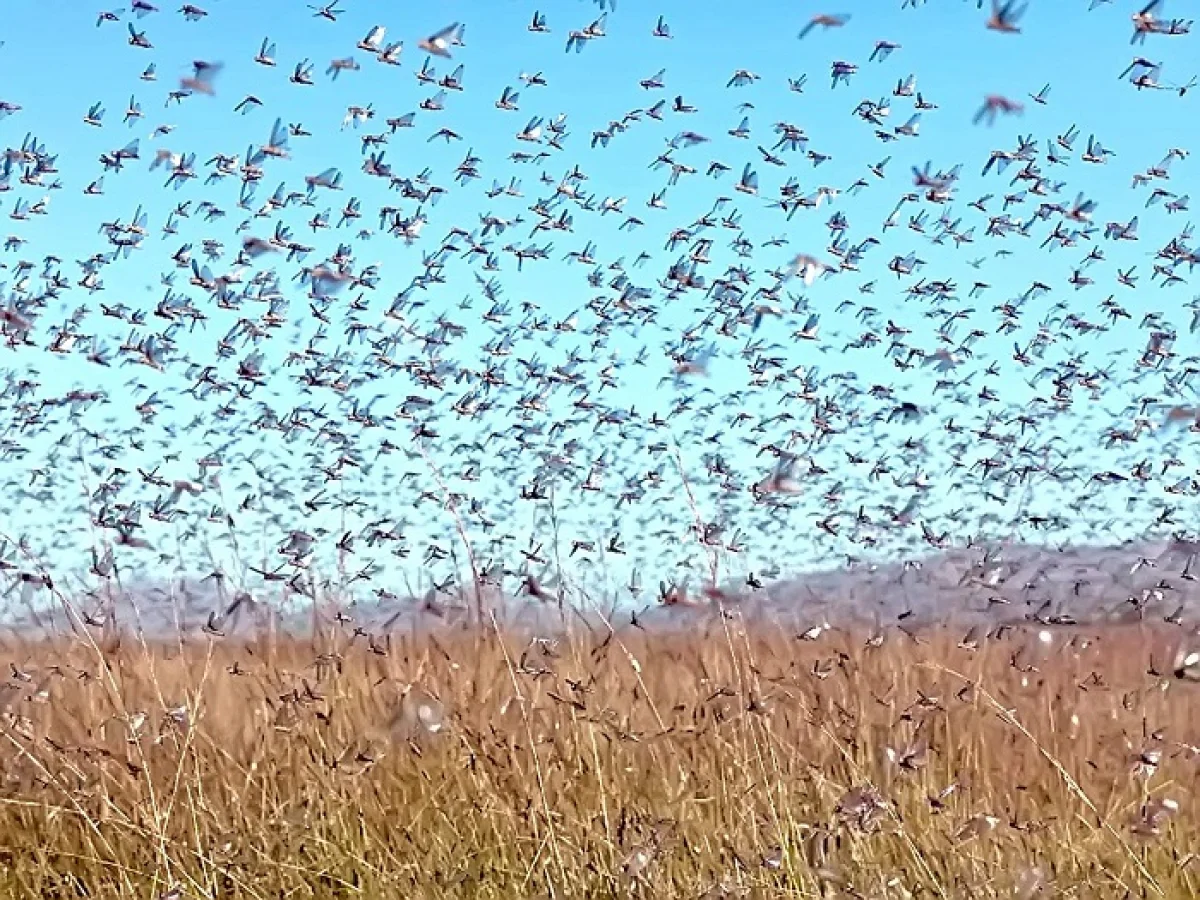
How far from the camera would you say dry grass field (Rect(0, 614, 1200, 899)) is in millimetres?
3670

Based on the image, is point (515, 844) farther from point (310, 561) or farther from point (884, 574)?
point (884, 574)

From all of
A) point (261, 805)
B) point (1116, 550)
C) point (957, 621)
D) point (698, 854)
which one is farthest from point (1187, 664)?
point (1116, 550)

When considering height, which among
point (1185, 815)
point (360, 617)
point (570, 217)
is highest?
point (570, 217)

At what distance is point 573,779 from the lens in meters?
4.20

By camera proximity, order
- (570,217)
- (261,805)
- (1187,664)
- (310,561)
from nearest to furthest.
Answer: (1187,664), (261,805), (310,561), (570,217)

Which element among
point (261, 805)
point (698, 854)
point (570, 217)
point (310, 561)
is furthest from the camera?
point (570, 217)

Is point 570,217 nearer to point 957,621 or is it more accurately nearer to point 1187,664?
point 957,621

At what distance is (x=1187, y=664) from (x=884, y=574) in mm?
6092

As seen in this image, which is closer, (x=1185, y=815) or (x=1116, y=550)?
(x=1185, y=815)

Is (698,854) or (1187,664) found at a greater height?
(1187,664)

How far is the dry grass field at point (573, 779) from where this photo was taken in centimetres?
367

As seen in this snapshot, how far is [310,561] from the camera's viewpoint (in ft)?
17.0

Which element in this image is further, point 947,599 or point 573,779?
point 947,599

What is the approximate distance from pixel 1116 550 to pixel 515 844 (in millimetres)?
5832
